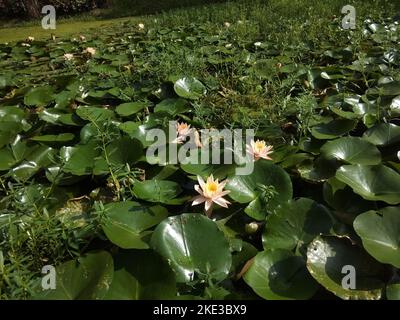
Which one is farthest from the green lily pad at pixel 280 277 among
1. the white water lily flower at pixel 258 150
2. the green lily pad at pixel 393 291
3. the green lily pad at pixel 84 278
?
the white water lily flower at pixel 258 150

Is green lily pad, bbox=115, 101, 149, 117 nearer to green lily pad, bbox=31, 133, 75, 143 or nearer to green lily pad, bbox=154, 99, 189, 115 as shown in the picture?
green lily pad, bbox=154, 99, 189, 115

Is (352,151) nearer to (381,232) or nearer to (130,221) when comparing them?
(381,232)

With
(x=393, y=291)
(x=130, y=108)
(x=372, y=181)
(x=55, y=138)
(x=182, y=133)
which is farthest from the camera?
(x=130, y=108)

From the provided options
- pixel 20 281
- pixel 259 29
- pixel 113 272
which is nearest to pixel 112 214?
pixel 113 272

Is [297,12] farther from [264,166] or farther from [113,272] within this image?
[113,272]

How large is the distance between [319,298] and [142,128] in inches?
53.9

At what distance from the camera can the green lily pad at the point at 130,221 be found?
1.51 m

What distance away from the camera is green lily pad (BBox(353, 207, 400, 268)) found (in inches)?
54.6

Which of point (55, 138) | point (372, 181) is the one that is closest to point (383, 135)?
point (372, 181)

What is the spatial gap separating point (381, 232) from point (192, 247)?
664 millimetres

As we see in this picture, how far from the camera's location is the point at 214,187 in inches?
66.4

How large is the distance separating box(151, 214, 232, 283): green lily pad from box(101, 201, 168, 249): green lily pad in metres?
0.08

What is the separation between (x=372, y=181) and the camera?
172cm

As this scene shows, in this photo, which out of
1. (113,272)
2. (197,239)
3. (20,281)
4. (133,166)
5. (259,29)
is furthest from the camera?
(259,29)
